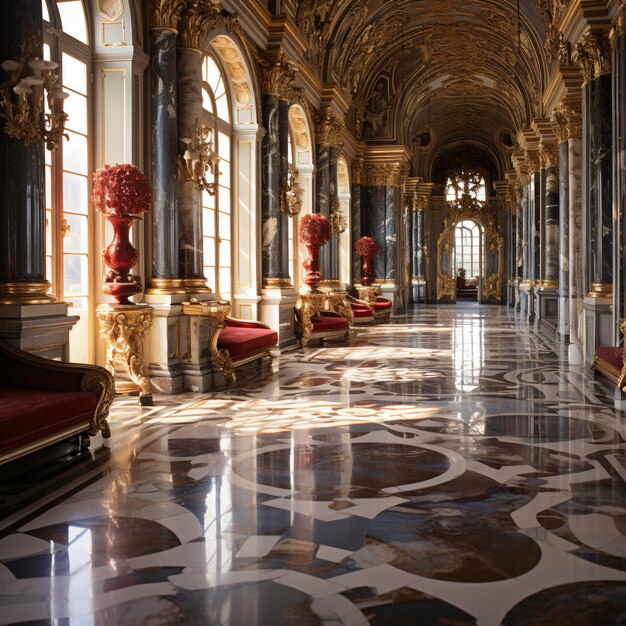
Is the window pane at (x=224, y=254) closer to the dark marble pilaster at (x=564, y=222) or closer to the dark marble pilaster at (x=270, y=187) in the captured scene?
the dark marble pilaster at (x=270, y=187)

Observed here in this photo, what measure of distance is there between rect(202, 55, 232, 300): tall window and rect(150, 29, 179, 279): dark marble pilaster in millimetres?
2241

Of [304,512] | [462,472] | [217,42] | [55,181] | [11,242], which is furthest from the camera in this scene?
[217,42]

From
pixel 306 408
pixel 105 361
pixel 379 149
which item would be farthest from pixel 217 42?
pixel 379 149

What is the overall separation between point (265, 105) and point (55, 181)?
5.89m

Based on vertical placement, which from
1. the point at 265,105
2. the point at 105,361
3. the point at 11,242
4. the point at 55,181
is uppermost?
the point at 265,105

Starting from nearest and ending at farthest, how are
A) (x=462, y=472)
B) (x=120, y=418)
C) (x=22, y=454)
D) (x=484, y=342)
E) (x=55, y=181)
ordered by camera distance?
(x=22, y=454) → (x=462, y=472) → (x=120, y=418) → (x=55, y=181) → (x=484, y=342)

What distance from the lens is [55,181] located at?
7.40 metres

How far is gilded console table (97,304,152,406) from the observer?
7.41 meters

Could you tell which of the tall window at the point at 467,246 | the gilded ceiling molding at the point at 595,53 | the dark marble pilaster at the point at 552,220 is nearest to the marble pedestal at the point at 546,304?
the dark marble pilaster at the point at 552,220

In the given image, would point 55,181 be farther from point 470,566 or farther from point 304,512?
point 470,566

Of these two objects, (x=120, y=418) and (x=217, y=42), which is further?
(x=217, y=42)

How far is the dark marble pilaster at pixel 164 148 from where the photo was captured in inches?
335

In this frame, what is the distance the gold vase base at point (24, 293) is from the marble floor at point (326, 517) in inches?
47.6

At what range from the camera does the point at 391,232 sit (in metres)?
23.7
